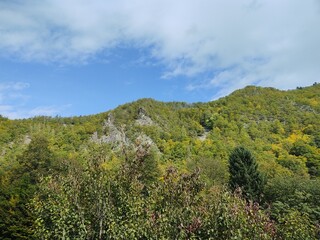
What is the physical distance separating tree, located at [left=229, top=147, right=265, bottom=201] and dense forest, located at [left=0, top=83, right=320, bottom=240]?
167 millimetres

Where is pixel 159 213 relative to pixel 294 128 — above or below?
below

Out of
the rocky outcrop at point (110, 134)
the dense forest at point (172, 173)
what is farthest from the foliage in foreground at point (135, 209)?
the rocky outcrop at point (110, 134)

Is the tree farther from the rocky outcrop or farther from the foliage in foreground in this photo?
the rocky outcrop

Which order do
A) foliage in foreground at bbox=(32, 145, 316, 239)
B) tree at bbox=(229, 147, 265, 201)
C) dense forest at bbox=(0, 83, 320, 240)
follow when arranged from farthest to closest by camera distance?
tree at bbox=(229, 147, 265, 201)
dense forest at bbox=(0, 83, 320, 240)
foliage in foreground at bbox=(32, 145, 316, 239)

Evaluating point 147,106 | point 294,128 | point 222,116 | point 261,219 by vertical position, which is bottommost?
point 261,219

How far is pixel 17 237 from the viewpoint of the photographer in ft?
133

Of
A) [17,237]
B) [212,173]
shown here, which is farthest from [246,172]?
[17,237]

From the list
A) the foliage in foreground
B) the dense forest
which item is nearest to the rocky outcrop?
the dense forest

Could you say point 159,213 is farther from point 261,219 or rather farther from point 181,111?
point 181,111

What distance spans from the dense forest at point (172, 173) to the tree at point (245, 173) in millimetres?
167

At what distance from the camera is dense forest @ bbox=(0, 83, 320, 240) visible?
13.6 metres

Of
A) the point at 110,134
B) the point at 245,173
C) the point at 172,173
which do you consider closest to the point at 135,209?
the point at 172,173

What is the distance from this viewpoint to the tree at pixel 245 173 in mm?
55875

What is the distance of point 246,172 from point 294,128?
228 ft
